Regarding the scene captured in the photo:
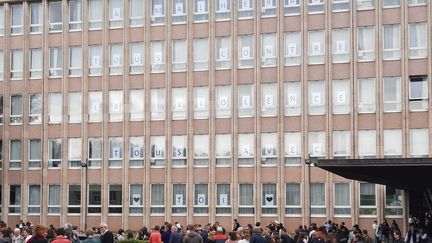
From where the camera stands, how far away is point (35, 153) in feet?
203

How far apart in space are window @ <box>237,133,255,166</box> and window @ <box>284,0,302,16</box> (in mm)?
7517

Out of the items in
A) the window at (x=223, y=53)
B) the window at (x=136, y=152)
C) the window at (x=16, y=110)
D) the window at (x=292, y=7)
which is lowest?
the window at (x=136, y=152)

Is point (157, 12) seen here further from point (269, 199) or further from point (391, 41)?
point (391, 41)

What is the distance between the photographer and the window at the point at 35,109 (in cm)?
6206

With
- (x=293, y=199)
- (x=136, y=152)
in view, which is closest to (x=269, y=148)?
(x=293, y=199)

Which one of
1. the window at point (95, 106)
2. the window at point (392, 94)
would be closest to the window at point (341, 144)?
the window at point (392, 94)

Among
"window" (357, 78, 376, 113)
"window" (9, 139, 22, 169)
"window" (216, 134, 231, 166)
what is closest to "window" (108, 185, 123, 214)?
"window" (216, 134, 231, 166)

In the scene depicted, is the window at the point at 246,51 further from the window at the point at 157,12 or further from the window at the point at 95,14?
the window at the point at 95,14

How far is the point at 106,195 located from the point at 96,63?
8.48m

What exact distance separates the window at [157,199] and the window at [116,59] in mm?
7682

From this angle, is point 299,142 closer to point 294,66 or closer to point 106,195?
point 294,66

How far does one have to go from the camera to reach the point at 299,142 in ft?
181

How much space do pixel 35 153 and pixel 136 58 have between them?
9220mm

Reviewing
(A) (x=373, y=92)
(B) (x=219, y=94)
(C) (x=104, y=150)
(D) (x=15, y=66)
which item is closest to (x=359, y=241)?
(A) (x=373, y=92)
